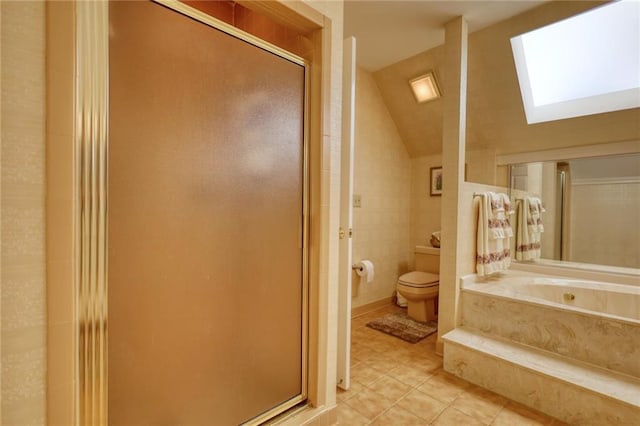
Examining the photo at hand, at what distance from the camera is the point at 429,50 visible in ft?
8.99

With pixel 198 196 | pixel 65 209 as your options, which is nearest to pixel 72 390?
pixel 65 209

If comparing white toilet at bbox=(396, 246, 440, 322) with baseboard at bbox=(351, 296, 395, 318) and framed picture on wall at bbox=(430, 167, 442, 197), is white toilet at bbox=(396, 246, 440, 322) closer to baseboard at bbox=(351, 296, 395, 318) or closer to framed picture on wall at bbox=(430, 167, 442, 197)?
baseboard at bbox=(351, 296, 395, 318)

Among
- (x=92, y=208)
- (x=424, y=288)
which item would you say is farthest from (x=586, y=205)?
(x=92, y=208)

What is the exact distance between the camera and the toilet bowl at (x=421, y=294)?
2875 mm

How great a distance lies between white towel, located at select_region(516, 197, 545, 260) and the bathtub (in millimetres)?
470

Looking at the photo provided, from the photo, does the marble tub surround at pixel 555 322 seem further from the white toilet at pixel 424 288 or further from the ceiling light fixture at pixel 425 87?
the ceiling light fixture at pixel 425 87

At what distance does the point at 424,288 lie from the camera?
2875 mm

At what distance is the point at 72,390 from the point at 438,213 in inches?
140

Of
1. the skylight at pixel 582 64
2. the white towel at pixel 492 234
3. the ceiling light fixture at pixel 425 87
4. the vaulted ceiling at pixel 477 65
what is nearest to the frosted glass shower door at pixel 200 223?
the vaulted ceiling at pixel 477 65

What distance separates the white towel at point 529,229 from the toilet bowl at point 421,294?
886mm

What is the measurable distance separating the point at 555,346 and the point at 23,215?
8.96ft

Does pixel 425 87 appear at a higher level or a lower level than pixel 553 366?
higher

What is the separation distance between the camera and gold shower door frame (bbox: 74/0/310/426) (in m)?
0.85

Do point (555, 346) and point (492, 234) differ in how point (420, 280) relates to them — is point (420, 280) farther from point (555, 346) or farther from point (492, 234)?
point (555, 346)
